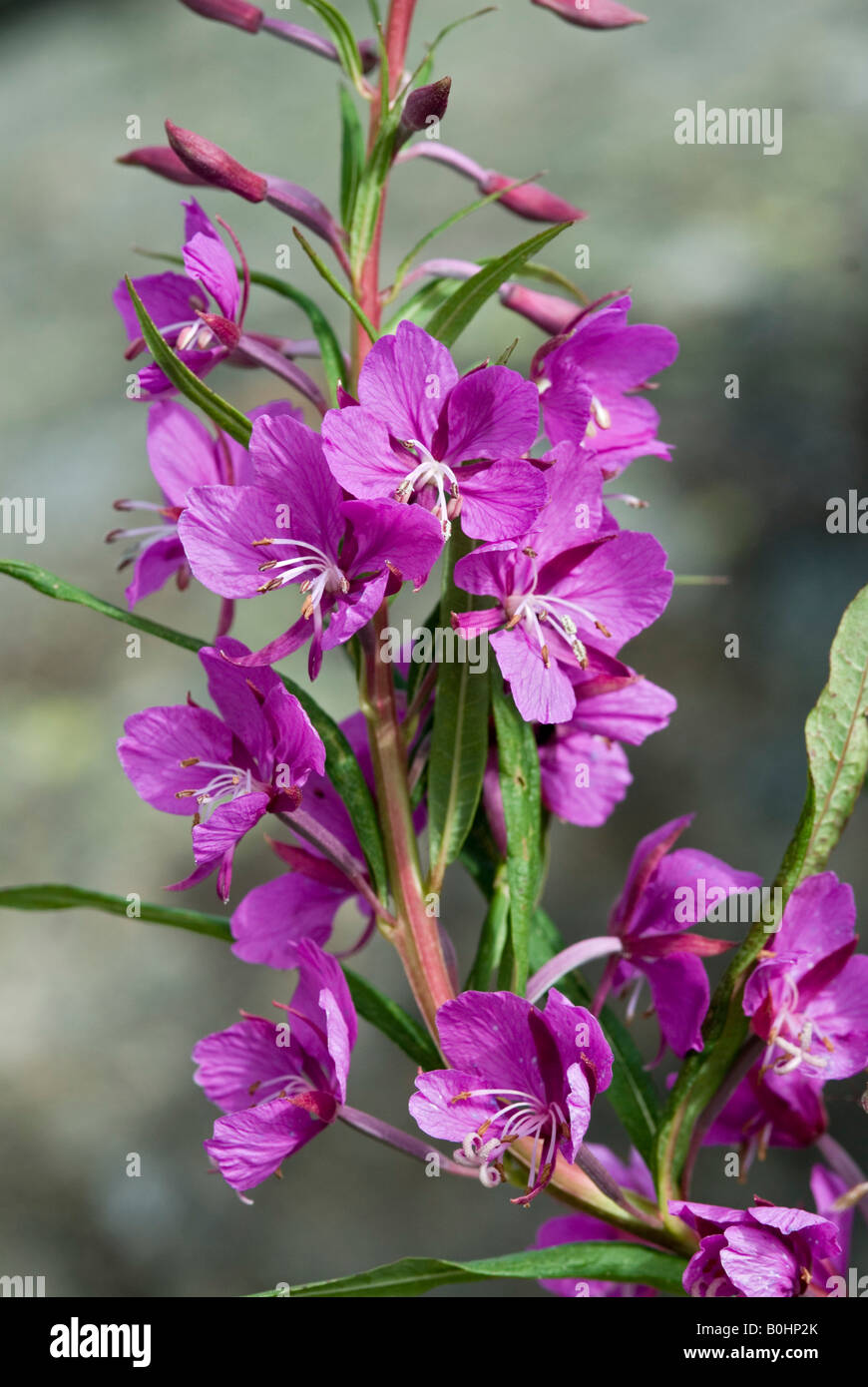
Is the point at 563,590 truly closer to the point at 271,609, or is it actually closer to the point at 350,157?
the point at 350,157

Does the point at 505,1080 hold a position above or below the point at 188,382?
below

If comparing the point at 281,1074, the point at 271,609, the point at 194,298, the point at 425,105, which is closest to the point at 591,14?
the point at 425,105

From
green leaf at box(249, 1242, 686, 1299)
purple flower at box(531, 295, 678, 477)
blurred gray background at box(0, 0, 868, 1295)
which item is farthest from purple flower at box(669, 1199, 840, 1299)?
blurred gray background at box(0, 0, 868, 1295)

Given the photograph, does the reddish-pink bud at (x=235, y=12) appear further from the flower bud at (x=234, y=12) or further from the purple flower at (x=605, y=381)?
the purple flower at (x=605, y=381)

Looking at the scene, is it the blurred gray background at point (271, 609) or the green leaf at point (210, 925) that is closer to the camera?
the green leaf at point (210, 925)

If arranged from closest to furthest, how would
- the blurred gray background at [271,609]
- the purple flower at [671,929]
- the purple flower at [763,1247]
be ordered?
the purple flower at [763,1247]
the purple flower at [671,929]
the blurred gray background at [271,609]

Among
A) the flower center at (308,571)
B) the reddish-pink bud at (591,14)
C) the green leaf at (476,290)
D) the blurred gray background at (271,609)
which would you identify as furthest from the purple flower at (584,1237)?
the blurred gray background at (271,609)

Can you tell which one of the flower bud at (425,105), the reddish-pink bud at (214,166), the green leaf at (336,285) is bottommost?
the green leaf at (336,285)
